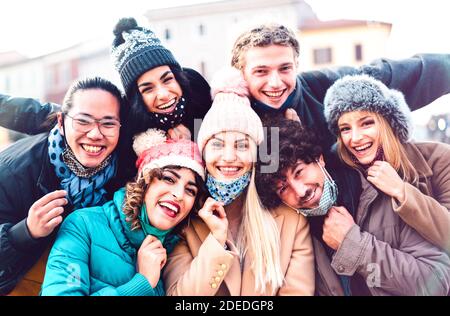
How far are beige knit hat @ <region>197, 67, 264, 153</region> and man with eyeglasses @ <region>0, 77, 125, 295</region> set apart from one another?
55cm

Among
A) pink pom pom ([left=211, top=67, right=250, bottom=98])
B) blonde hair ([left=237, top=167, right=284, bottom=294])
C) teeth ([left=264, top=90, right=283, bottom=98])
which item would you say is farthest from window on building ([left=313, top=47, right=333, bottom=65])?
blonde hair ([left=237, top=167, right=284, bottom=294])

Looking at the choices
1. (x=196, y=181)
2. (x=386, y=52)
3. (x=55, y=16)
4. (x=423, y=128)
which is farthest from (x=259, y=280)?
(x=55, y=16)

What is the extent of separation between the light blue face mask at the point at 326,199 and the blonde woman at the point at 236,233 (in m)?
0.08

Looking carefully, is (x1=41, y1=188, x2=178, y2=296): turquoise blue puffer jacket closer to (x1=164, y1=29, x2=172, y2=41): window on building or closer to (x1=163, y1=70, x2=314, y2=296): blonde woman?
(x1=163, y1=70, x2=314, y2=296): blonde woman

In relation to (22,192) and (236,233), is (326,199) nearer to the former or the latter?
(236,233)

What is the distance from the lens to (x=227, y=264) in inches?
111

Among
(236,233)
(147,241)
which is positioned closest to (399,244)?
(236,233)

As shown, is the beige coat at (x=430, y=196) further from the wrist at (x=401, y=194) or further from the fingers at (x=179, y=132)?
the fingers at (x=179, y=132)

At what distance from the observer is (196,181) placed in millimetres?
2889

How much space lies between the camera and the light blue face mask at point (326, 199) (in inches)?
116

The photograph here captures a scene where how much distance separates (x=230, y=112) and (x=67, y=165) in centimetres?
102

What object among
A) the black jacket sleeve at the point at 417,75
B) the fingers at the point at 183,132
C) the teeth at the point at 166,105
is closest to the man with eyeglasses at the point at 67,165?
the teeth at the point at 166,105

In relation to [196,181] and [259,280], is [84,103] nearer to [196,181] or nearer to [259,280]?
[196,181]
